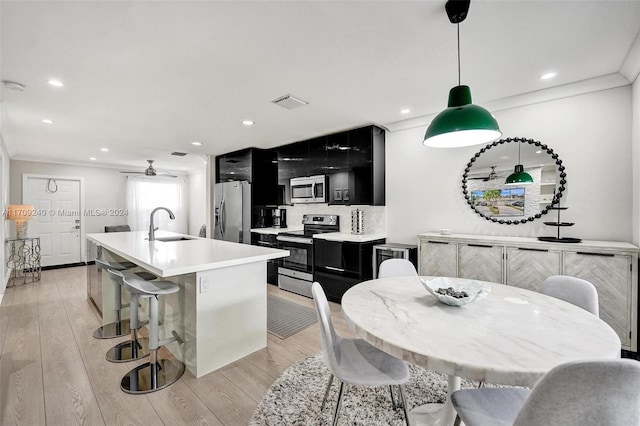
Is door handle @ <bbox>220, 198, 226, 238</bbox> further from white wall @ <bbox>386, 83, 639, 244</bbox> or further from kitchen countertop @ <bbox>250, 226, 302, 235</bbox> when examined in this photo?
white wall @ <bbox>386, 83, 639, 244</bbox>

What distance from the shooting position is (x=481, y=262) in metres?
3.03

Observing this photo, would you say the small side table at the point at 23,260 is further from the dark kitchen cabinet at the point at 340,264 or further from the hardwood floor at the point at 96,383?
the dark kitchen cabinet at the point at 340,264

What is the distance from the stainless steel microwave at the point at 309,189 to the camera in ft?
14.9

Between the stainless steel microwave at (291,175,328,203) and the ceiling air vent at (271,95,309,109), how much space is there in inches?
58.0

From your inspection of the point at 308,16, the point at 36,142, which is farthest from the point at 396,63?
the point at 36,142

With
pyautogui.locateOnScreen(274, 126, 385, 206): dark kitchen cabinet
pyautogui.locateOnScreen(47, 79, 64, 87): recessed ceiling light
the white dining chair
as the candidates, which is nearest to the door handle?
pyautogui.locateOnScreen(274, 126, 385, 206): dark kitchen cabinet

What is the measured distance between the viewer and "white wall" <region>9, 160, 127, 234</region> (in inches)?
241

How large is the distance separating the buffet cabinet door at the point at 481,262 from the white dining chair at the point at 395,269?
3.47 feet

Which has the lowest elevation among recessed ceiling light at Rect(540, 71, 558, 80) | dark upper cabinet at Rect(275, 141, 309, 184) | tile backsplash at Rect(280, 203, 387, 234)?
tile backsplash at Rect(280, 203, 387, 234)

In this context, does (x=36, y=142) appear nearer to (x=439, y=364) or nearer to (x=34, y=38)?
(x=34, y=38)

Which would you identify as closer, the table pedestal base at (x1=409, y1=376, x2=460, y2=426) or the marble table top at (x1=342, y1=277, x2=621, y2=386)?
the marble table top at (x1=342, y1=277, x2=621, y2=386)

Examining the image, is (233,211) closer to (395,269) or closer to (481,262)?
(395,269)

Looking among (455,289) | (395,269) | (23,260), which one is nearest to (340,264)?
(395,269)

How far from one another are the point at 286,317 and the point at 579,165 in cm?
347
